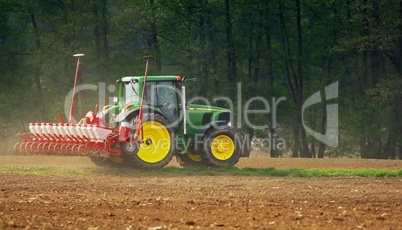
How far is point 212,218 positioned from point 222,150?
9.52 meters

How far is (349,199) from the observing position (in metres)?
14.5

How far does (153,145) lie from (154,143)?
0.24 feet

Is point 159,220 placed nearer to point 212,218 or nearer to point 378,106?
point 212,218

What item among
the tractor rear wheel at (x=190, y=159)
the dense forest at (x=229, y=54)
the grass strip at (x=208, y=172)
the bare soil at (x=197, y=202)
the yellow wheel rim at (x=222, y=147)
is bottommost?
the bare soil at (x=197, y=202)

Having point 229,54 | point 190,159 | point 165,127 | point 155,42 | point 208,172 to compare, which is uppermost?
point 155,42

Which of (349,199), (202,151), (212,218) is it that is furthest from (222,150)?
(212,218)

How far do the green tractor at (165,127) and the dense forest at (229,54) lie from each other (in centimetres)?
1613

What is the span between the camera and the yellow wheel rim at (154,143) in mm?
20078

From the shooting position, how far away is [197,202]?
13805 mm

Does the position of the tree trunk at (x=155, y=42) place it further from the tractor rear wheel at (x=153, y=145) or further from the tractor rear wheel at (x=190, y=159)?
the tractor rear wheel at (x=153, y=145)

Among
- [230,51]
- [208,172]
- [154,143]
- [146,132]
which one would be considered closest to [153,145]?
[154,143]

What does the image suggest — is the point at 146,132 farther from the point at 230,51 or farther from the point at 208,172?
the point at 230,51

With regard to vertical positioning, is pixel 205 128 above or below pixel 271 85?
below

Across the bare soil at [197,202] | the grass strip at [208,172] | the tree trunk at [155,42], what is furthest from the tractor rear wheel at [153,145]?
the tree trunk at [155,42]
